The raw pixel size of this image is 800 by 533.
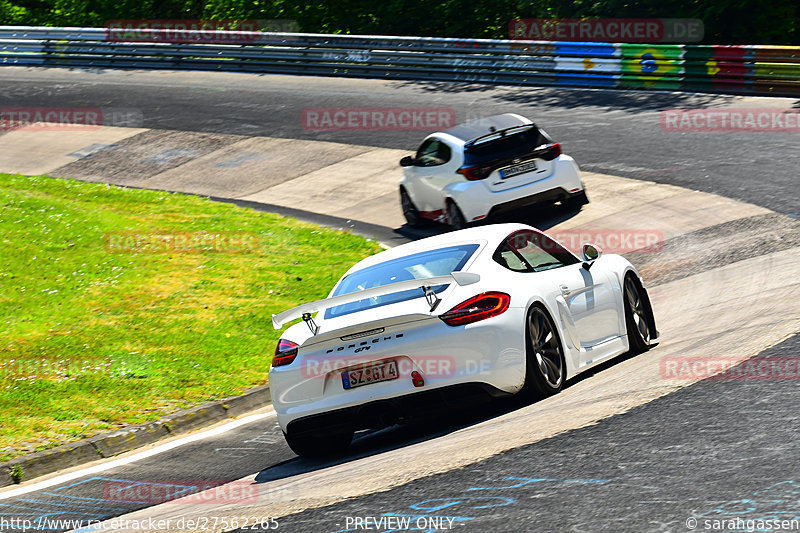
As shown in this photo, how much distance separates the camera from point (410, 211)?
17688 millimetres

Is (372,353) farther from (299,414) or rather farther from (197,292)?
(197,292)

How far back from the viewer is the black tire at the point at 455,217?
16125 millimetres

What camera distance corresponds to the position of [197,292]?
1411 cm

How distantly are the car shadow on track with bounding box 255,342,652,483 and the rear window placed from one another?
304 inches

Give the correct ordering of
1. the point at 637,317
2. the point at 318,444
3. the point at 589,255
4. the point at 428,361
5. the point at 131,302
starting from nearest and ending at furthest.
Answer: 1. the point at 428,361
2. the point at 318,444
3. the point at 589,255
4. the point at 637,317
5. the point at 131,302

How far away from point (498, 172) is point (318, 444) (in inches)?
338

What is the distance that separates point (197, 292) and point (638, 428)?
343 inches

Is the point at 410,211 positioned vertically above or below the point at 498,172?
below

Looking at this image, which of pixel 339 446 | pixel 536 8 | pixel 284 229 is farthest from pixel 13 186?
pixel 536 8
